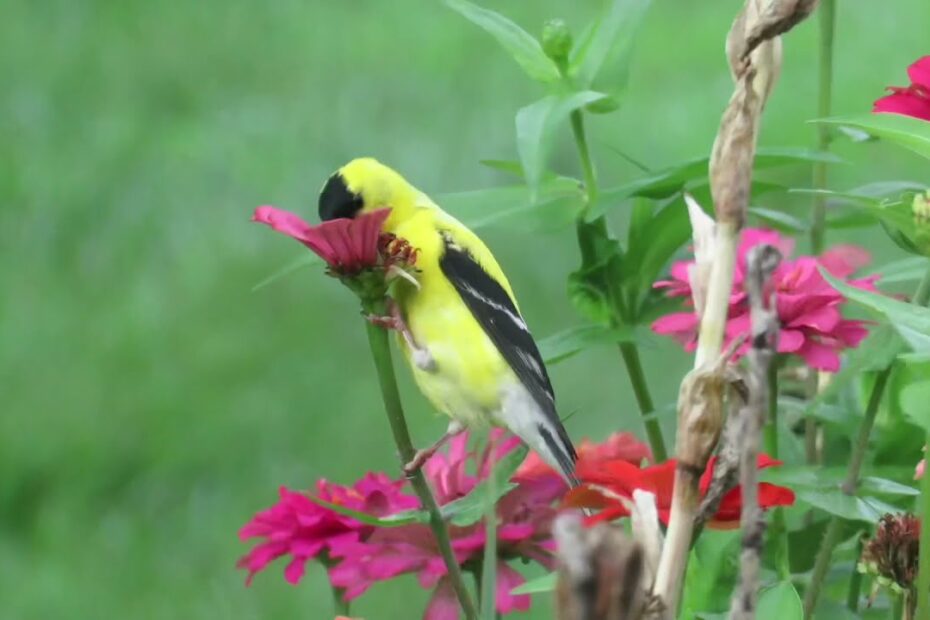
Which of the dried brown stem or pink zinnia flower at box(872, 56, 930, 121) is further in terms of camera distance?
pink zinnia flower at box(872, 56, 930, 121)

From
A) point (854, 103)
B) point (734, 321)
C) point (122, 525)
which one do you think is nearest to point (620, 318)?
point (734, 321)

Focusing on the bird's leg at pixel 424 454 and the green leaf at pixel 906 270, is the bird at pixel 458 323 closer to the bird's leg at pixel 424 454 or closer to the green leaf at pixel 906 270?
the bird's leg at pixel 424 454

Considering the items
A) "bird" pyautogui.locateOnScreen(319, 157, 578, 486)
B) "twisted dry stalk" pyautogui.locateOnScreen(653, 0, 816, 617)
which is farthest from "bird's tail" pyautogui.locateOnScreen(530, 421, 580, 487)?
"twisted dry stalk" pyautogui.locateOnScreen(653, 0, 816, 617)

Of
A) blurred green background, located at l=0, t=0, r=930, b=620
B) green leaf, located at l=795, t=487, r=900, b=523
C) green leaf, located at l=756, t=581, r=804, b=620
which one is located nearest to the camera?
green leaf, located at l=756, t=581, r=804, b=620

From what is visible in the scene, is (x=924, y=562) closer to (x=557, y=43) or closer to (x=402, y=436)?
(x=402, y=436)

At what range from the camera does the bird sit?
885 mm

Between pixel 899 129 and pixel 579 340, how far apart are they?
271 mm

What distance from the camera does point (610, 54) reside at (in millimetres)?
811

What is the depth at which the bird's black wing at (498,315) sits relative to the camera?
0.92 metres

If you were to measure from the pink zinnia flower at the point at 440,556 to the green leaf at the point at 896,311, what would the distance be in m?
0.23

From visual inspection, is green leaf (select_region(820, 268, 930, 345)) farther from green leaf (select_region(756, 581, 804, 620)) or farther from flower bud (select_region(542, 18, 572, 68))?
flower bud (select_region(542, 18, 572, 68))

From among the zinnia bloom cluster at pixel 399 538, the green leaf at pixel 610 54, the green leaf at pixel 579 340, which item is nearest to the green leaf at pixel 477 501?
the zinnia bloom cluster at pixel 399 538

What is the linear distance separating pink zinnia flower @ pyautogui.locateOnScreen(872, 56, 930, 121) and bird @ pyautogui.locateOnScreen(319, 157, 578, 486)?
0.82 ft

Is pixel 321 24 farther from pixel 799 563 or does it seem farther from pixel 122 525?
pixel 799 563
